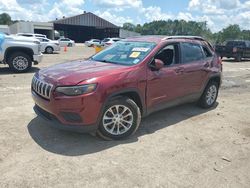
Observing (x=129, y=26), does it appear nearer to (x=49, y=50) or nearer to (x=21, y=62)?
(x=49, y=50)

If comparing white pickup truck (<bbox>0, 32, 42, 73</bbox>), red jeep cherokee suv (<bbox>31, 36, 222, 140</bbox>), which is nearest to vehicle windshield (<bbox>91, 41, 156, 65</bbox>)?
red jeep cherokee suv (<bbox>31, 36, 222, 140</bbox>)

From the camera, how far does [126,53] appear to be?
17.4 feet

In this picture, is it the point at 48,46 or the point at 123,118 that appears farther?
the point at 48,46

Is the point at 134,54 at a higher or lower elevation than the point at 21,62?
higher

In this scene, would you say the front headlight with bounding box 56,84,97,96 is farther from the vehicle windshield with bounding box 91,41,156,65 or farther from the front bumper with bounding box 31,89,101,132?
the vehicle windshield with bounding box 91,41,156,65

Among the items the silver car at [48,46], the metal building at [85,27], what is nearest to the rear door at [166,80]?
the silver car at [48,46]

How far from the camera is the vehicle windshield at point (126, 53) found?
16.4 feet

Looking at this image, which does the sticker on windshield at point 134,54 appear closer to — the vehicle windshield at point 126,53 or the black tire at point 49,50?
the vehicle windshield at point 126,53

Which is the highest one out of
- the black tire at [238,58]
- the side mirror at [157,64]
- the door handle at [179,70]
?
the side mirror at [157,64]

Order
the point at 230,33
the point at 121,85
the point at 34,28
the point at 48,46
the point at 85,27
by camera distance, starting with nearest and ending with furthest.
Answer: the point at 121,85, the point at 48,46, the point at 34,28, the point at 85,27, the point at 230,33

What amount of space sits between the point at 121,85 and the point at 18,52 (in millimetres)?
7318

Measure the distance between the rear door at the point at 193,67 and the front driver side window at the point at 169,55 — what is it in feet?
0.60

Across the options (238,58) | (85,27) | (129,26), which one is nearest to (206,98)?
(238,58)

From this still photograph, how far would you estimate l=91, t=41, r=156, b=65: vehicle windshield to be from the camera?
500 cm
